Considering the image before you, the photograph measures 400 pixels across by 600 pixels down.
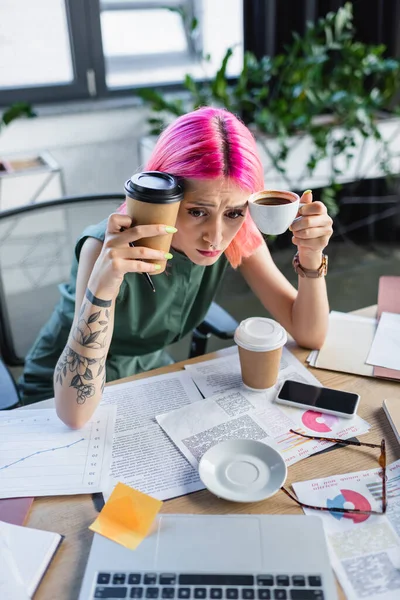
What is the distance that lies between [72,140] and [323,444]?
2471 millimetres

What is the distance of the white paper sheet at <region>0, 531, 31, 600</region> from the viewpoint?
73 cm

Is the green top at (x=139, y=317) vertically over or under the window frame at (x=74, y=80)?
under

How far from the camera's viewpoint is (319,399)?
108 cm

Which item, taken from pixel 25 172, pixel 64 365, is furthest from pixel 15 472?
pixel 25 172

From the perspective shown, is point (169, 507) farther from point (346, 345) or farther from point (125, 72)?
point (125, 72)

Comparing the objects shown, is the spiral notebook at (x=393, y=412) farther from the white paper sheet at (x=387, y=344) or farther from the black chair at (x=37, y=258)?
the black chair at (x=37, y=258)

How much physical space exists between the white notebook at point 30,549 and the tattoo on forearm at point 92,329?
342mm

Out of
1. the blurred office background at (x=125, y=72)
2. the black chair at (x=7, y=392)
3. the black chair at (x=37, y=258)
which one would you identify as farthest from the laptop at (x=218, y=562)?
the black chair at (x=37, y=258)

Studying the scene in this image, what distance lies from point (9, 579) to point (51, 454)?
0.24m

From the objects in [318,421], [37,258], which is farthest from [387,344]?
[37,258]

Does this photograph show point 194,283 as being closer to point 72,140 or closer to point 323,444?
point 323,444

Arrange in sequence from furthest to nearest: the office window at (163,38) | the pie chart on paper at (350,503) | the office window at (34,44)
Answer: the office window at (163,38) < the office window at (34,44) < the pie chart on paper at (350,503)

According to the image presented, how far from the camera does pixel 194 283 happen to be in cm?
136

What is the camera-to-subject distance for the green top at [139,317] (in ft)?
4.25
